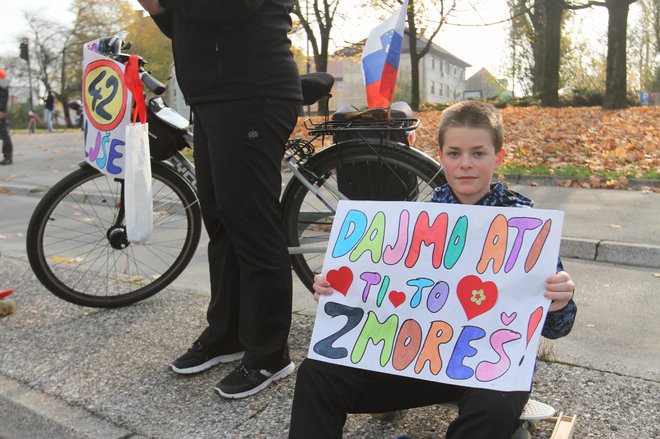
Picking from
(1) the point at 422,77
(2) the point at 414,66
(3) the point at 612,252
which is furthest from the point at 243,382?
(1) the point at 422,77

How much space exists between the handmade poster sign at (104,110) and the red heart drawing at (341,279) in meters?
1.70

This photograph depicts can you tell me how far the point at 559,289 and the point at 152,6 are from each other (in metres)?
1.85

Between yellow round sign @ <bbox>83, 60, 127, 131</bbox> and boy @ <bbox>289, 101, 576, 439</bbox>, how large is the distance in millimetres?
1740

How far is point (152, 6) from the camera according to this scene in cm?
264

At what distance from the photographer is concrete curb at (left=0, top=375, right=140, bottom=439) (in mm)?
2535

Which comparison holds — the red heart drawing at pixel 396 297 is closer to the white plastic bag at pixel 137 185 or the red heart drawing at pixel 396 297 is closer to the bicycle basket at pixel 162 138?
the white plastic bag at pixel 137 185

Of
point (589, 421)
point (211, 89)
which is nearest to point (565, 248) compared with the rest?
point (589, 421)

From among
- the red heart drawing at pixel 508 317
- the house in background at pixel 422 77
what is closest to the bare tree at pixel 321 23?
the red heart drawing at pixel 508 317

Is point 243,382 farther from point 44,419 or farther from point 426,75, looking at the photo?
point 426,75

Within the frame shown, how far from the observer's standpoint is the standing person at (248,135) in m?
2.62

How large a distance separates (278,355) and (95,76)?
177 cm

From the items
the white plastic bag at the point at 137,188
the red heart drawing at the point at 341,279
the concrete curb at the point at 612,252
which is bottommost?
the concrete curb at the point at 612,252

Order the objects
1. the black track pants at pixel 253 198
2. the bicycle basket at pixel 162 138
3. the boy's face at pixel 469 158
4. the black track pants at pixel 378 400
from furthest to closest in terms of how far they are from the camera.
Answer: the bicycle basket at pixel 162 138, the black track pants at pixel 253 198, the boy's face at pixel 469 158, the black track pants at pixel 378 400

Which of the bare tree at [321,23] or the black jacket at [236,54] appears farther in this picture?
the bare tree at [321,23]
